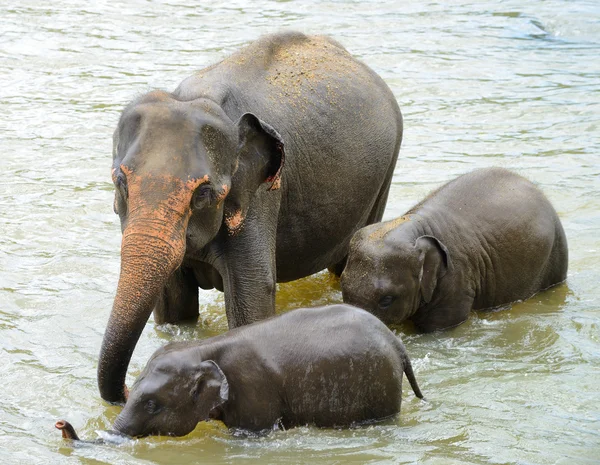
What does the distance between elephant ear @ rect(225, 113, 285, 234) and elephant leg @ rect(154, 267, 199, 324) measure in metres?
0.82

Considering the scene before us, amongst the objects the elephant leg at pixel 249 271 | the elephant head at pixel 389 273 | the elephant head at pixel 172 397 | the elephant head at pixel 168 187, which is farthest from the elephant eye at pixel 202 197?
the elephant head at pixel 389 273

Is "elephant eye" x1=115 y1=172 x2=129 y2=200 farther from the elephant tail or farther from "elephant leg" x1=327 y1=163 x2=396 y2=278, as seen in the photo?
"elephant leg" x1=327 y1=163 x2=396 y2=278

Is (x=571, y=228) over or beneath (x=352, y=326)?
beneath

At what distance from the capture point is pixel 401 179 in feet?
31.4

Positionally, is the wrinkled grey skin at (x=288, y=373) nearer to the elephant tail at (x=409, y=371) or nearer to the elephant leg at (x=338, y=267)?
the elephant tail at (x=409, y=371)

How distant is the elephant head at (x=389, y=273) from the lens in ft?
21.0

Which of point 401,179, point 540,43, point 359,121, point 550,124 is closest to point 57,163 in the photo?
point 401,179

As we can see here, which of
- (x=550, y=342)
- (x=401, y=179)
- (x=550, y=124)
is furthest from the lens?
(x=550, y=124)

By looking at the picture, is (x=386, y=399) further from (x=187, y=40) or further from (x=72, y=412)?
(x=187, y=40)

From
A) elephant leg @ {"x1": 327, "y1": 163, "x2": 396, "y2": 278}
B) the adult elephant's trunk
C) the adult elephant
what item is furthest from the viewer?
elephant leg @ {"x1": 327, "y1": 163, "x2": 396, "y2": 278}

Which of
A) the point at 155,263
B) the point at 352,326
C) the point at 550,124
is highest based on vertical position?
the point at 155,263

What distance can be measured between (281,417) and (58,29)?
1023cm

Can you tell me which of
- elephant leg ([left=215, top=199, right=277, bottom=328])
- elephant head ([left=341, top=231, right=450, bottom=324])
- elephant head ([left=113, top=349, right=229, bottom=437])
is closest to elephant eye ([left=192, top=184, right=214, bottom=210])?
elephant leg ([left=215, top=199, right=277, bottom=328])

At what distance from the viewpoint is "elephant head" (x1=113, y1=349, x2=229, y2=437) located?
495cm
